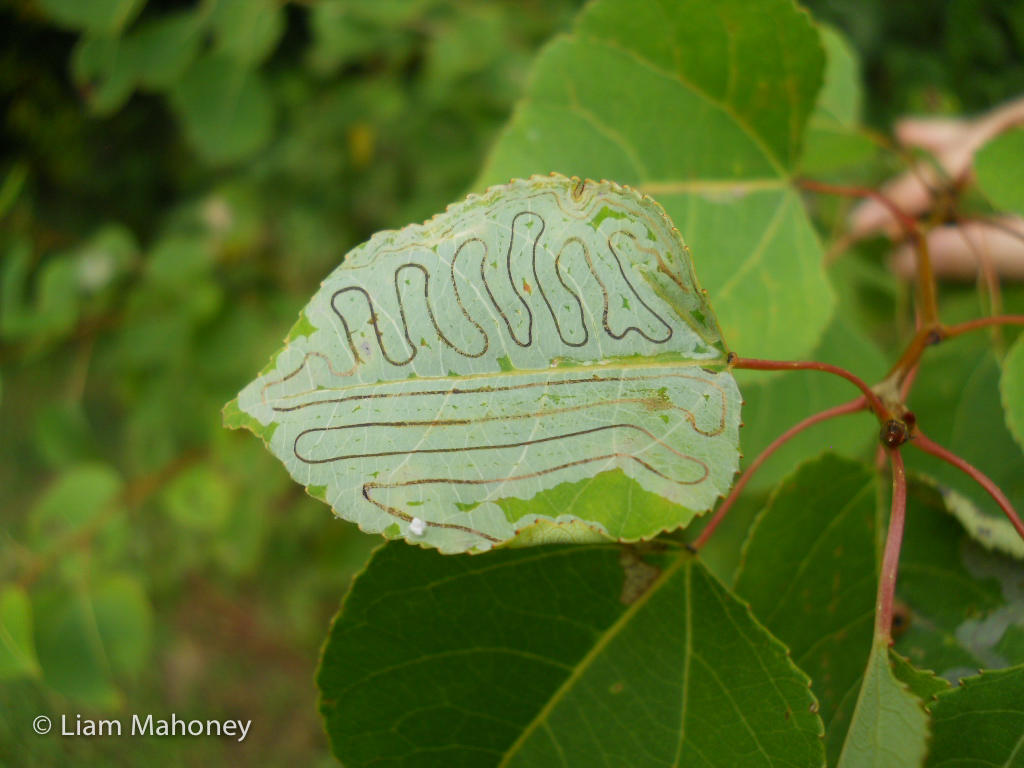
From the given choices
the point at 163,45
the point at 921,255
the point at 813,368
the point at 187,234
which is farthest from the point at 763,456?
the point at 187,234

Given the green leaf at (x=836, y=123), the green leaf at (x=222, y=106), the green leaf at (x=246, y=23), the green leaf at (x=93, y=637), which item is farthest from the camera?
the green leaf at (x=222, y=106)

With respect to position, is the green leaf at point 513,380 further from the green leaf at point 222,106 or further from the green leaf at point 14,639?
the green leaf at point 222,106

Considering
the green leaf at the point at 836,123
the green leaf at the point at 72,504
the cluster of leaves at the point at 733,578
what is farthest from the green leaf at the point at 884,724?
the green leaf at the point at 72,504

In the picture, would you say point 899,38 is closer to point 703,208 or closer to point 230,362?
point 703,208

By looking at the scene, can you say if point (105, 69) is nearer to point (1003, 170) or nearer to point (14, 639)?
point (14, 639)

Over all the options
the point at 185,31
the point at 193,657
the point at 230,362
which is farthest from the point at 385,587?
the point at 193,657

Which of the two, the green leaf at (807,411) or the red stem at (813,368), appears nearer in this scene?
the red stem at (813,368)

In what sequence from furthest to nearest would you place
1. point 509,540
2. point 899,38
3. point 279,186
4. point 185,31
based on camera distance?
point 279,186 < point 899,38 < point 185,31 < point 509,540
